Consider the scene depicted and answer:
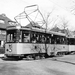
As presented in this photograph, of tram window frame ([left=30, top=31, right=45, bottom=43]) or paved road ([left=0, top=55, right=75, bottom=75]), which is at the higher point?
tram window frame ([left=30, top=31, right=45, bottom=43])

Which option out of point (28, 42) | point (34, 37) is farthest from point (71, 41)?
point (28, 42)

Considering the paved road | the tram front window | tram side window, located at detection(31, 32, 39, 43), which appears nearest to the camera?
the paved road

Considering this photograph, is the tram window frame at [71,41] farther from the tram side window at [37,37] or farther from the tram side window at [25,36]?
the tram side window at [25,36]

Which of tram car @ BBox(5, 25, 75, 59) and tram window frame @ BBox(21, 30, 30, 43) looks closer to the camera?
tram car @ BBox(5, 25, 75, 59)

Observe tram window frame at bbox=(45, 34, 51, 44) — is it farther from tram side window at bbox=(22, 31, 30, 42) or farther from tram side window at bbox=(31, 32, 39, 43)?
tram side window at bbox=(22, 31, 30, 42)

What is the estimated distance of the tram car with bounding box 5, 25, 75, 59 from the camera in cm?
1398

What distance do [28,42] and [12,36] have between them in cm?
161

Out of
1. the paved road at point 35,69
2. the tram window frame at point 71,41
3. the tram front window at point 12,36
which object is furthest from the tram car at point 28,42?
the tram window frame at point 71,41

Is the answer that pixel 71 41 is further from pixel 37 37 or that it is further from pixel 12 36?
pixel 12 36

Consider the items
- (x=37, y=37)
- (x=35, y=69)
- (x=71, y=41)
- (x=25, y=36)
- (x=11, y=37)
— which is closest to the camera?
(x=35, y=69)

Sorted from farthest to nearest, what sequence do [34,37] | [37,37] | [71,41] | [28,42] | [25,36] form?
1. [71,41]
2. [37,37]
3. [34,37]
4. [28,42]
5. [25,36]

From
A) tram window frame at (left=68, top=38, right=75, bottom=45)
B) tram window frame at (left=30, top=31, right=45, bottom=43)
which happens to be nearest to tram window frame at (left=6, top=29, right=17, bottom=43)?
tram window frame at (left=30, top=31, right=45, bottom=43)

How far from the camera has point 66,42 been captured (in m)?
21.6

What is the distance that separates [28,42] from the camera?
14.6 m
